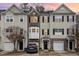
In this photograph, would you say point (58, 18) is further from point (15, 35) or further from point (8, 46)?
point (8, 46)

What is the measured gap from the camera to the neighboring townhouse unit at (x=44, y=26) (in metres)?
7.76

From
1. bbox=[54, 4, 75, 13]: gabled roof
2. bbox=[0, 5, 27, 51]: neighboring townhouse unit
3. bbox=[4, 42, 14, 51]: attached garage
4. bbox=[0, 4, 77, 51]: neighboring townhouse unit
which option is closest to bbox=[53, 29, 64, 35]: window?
bbox=[0, 4, 77, 51]: neighboring townhouse unit

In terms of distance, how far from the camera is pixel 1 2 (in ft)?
25.4

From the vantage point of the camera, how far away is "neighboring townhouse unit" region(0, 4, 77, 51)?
25.5ft

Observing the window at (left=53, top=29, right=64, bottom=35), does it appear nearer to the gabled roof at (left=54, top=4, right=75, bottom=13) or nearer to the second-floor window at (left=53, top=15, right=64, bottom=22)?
the second-floor window at (left=53, top=15, right=64, bottom=22)

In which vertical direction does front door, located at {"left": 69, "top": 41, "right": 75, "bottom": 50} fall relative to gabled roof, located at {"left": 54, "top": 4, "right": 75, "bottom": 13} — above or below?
below

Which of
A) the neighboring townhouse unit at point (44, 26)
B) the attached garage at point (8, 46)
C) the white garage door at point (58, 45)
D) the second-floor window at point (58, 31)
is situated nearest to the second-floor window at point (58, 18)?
the neighboring townhouse unit at point (44, 26)

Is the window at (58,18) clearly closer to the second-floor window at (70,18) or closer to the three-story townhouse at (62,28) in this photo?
the three-story townhouse at (62,28)

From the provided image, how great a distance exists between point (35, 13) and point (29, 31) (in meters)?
0.31

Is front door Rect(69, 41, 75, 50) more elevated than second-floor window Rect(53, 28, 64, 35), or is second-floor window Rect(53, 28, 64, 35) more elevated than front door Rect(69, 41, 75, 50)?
second-floor window Rect(53, 28, 64, 35)

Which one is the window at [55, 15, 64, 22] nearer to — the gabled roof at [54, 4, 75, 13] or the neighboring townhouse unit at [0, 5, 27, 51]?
the gabled roof at [54, 4, 75, 13]

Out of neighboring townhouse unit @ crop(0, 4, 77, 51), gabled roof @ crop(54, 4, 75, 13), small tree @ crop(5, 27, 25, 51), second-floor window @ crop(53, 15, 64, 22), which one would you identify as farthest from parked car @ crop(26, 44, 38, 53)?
gabled roof @ crop(54, 4, 75, 13)

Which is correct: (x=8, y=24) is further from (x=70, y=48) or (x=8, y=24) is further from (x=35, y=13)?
(x=70, y=48)

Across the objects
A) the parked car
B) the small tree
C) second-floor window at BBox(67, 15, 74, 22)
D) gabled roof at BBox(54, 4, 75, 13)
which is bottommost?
the parked car
